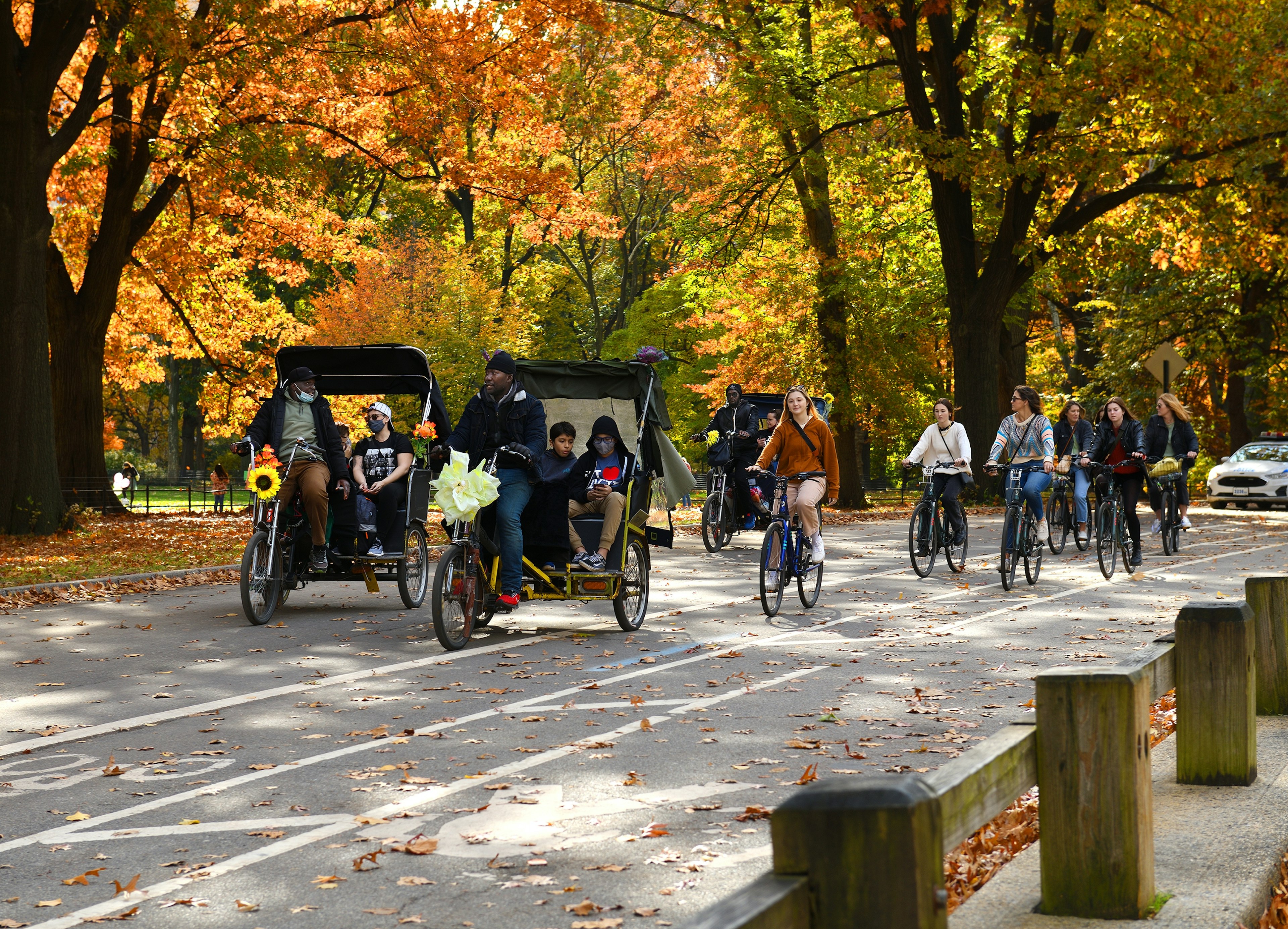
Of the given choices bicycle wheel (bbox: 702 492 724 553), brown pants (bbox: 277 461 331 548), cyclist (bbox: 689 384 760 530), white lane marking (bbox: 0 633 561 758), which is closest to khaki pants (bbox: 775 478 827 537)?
white lane marking (bbox: 0 633 561 758)

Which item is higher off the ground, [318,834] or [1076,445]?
Answer: [1076,445]

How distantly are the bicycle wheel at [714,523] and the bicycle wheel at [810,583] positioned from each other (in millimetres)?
6568

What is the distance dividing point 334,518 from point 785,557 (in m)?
4.24

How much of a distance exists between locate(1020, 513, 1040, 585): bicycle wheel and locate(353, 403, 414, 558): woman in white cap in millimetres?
6758

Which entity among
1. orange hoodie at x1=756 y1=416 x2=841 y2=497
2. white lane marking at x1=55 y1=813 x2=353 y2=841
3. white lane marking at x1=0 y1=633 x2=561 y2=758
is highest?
orange hoodie at x1=756 y1=416 x2=841 y2=497

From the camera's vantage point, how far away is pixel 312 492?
12734 mm

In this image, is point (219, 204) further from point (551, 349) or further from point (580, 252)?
point (551, 349)

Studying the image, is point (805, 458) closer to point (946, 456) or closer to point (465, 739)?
point (946, 456)

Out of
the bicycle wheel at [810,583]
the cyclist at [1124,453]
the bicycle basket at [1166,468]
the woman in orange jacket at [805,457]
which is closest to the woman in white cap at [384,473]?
the woman in orange jacket at [805,457]

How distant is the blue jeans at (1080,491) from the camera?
18.4 metres

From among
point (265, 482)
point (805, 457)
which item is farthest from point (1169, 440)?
point (265, 482)

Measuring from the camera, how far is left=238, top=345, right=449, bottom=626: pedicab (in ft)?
41.0

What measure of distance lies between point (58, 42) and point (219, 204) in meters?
10.9

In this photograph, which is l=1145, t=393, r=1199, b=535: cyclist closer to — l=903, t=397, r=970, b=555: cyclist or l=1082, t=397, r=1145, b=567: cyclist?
l=1082, t=397, r=1145, b=567: cyclist
